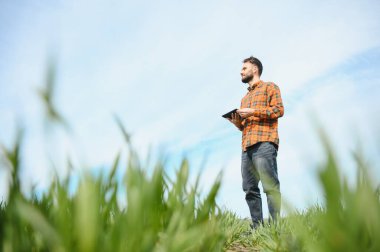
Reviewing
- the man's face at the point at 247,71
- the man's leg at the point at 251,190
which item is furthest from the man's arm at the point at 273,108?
the man's leg at the point at 251,190

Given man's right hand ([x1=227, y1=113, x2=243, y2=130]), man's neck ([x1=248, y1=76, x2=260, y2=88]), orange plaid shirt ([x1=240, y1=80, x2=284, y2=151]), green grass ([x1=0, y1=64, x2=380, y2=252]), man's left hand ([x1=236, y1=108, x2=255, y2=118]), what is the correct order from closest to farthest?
green grass ([x1=0, y1=64, x2=380, y2=252]), man's left hand ([x1=236, y1=108, x2=255, y2=118]), orange plaid shirt ([x1=240, y1=80, x2=284, y2=151]), man's right hand ([x1=227, y1=113, x2=243, y2=130]), man's neck ([x1=248, y1=76, x2=260, y2=88])

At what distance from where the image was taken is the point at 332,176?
2.22ft

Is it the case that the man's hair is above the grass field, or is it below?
above

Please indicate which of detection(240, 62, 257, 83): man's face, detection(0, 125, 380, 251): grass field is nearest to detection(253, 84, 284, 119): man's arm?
detection(240, 62, 257, 83): man's face

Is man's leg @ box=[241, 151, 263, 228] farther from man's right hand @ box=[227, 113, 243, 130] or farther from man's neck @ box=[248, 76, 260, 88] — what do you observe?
man's neck @ box=[248, 76, 260, 88]

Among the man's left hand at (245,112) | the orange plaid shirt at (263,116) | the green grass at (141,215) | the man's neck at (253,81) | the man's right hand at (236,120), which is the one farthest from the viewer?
the man's neck at (253,81)

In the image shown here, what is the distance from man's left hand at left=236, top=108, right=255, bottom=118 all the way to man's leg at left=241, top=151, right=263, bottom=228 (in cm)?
46

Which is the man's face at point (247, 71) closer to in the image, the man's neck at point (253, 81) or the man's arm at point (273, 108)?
the man's neck at point (253, 81)

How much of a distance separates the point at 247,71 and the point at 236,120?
2.05 ft

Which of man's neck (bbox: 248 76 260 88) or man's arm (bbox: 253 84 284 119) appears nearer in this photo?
man's arm (bbox: 253 84 284 119)

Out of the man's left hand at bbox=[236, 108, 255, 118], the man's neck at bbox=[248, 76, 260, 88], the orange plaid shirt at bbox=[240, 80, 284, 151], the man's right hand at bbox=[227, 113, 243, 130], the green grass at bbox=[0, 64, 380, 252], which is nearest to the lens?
the green grass at bbox=[0, 64, 380, 252]

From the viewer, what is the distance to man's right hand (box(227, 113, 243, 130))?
378 centimetres

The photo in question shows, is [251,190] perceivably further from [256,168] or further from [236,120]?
[236,120]

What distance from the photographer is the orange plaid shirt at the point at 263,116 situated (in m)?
3.59
